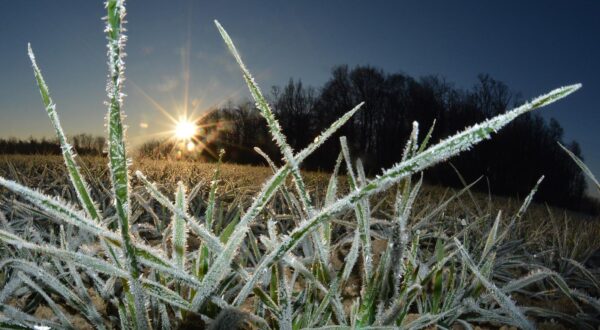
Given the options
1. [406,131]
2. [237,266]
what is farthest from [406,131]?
[237,266]

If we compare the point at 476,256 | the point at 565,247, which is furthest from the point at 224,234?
the point at 565,247

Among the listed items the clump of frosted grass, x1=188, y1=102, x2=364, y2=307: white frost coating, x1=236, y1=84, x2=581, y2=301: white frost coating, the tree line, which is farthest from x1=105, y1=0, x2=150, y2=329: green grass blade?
the tree line

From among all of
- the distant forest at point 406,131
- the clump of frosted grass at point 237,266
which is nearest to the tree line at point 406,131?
the distant forest at point 406,131

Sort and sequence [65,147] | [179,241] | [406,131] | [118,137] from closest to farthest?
[118,137] < [65,147] < [179,241] < [406,131]

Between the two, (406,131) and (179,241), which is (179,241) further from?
(406,131)

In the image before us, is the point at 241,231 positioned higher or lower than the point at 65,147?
lower

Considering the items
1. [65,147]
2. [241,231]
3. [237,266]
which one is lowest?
[237,266]

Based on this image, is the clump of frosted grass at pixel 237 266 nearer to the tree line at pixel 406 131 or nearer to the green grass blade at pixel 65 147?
the green grass blade at pixel 65 147

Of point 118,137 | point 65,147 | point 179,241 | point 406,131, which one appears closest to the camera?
point 118,137

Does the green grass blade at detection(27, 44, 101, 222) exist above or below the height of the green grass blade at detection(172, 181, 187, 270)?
above

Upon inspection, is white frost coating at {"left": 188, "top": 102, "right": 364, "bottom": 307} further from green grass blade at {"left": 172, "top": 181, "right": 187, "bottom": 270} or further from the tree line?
the tree line

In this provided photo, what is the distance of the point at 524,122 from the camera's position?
106ft

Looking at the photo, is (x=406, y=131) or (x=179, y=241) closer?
(x=179, y=241)

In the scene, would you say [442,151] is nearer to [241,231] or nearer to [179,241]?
[241,231]
